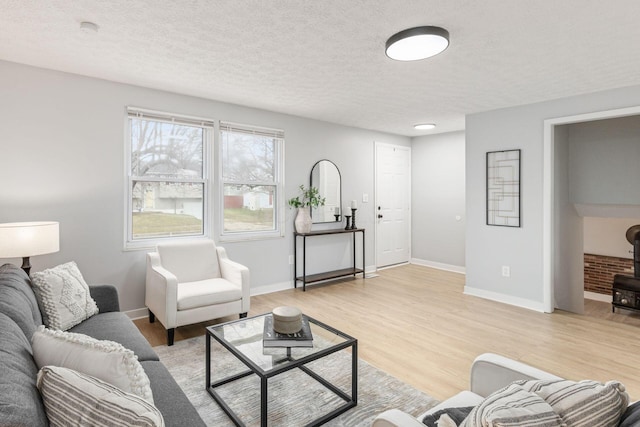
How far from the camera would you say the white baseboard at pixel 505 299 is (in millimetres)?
4000

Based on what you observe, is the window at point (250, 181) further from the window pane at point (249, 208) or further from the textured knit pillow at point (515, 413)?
the textured knit pillow at point (515, 413)

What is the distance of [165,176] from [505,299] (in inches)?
169

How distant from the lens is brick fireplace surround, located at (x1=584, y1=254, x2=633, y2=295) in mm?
6359

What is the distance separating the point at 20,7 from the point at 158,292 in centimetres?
225

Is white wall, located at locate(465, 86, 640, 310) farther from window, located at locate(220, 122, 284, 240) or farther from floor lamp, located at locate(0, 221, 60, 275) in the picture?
floor lamp, located at locate(0, 221, 60, 275)

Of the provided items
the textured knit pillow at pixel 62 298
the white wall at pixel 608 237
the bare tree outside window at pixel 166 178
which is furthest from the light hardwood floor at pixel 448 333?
the white wall at pixel 608 237

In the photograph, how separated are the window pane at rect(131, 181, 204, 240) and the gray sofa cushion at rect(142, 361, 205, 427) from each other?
231cm

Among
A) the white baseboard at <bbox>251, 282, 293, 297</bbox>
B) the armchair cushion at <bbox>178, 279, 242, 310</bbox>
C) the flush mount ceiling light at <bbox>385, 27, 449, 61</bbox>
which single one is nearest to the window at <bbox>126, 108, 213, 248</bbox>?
the armchair cushion at <bbox>178, 279, 242, 310</bbox>

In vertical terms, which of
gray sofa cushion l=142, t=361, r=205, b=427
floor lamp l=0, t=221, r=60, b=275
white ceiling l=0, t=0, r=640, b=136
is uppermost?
white ceiling l=0, t=0, r=640, b=136

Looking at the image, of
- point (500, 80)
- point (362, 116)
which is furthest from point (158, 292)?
point (500, 80)

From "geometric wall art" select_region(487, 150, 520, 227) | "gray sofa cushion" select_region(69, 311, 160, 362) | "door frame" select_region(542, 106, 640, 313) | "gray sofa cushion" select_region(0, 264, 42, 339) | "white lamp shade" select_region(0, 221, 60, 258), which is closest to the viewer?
"gray sofa cushion" select_region(0, 264, 42, 339)

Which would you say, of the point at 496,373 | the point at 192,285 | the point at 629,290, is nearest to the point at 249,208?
the point at 192,285

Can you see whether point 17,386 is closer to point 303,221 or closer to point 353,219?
point 303,221

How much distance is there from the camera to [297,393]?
2254 mm
